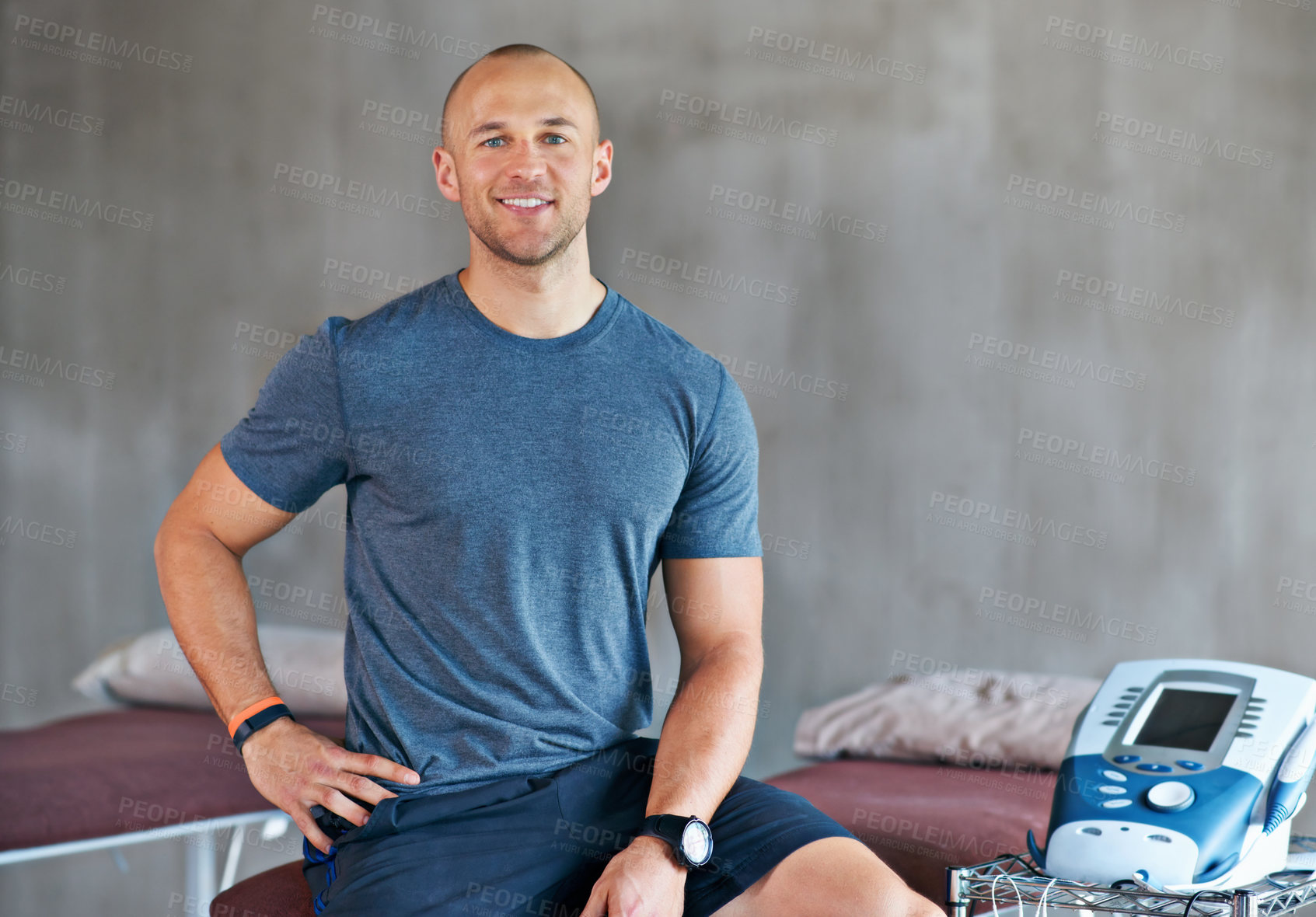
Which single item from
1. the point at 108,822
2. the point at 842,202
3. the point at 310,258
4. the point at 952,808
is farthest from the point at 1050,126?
the point at 108,822

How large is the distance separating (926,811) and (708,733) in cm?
86

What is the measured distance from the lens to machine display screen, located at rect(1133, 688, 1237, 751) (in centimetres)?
132

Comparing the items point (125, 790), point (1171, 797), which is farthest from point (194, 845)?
point (1171, 797)

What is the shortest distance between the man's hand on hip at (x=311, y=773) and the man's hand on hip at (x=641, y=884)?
227 mm

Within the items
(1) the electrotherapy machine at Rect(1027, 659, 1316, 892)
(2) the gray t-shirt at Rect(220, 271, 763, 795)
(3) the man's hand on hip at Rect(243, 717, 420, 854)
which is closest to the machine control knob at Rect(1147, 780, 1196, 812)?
(1) the electrotherapy machine at Rect(1027, 659, 1316, 892)

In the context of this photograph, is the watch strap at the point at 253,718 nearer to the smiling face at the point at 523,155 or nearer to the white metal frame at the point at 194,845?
the smiling face at the point at 523,155

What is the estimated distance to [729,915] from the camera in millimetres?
1147

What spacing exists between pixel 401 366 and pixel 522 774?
462mm

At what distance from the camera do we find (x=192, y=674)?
2.70m

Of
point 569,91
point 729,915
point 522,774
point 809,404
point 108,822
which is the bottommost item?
A: point 108,822

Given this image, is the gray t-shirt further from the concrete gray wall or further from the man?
the concrete gray wall

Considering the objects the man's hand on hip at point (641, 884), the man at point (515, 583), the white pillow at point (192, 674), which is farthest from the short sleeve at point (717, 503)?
the white pillow at point (192, 674)

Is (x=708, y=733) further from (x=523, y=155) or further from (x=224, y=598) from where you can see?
(x=523, y=155)

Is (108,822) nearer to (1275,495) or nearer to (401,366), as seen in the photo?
(401,366)
